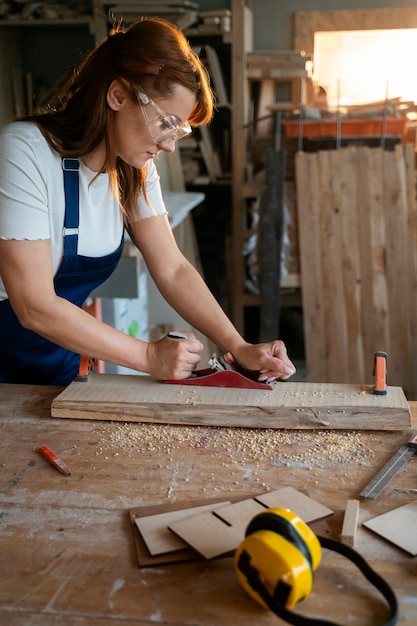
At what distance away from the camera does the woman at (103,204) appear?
5.40ft

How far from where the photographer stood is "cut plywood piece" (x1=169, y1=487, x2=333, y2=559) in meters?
1.12

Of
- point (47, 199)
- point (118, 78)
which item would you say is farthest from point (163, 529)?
point (118, 78)

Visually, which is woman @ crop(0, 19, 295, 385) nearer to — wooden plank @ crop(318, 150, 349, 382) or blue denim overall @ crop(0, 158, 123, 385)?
blue denim overall @ crop(0, 158, 123, 385)

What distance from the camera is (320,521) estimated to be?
122 cm

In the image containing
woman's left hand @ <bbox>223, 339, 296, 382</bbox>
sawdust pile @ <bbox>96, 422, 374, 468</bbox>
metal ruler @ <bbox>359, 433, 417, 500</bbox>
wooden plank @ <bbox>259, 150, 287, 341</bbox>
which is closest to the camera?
metal ruler @ <bbox>359, 433, 417, 500</bbox>

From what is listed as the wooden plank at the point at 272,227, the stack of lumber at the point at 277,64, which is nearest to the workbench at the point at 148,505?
the wooden plank at the point at 272,227

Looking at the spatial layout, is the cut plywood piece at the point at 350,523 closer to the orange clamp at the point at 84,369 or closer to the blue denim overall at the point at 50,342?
the orange clamp at the point at 84,369

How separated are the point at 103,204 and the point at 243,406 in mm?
747

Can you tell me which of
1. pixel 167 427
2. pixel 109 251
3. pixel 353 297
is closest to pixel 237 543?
pixel 167 427

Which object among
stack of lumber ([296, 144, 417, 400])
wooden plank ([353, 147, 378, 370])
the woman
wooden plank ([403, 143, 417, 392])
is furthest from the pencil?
wooden plank ([403, 143, 417, 392])

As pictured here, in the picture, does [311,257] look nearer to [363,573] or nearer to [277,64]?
[277,64]

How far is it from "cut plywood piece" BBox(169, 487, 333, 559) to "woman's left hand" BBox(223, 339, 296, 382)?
560mm

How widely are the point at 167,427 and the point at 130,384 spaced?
0.23 meters

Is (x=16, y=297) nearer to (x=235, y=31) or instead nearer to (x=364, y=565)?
(x=364, y=565)
